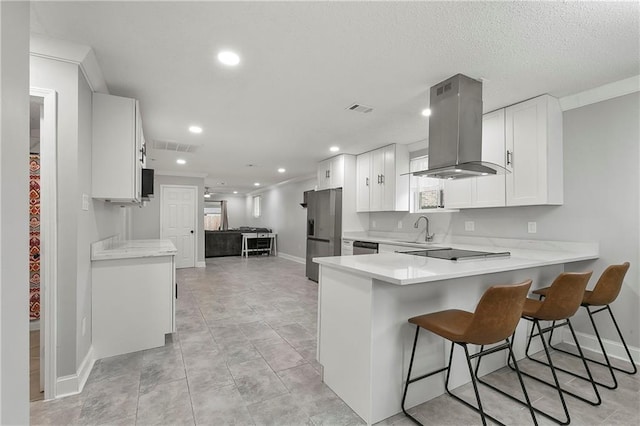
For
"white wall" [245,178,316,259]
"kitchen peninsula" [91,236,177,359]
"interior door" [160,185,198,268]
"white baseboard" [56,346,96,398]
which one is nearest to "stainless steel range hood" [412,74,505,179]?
"kitchen peninsula" [91,236,177,359]

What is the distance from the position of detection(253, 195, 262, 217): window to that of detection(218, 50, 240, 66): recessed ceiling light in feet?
33.5

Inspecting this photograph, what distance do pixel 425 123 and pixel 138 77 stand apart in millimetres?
3129

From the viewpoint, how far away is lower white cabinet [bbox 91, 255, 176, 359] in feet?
8.45

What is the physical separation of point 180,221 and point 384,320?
6784 millimetres

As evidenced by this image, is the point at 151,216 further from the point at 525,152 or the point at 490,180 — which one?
the point at 525,152

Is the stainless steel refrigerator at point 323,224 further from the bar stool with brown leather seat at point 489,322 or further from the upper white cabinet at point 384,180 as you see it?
the bar stool with brown leather seat at point 489,322

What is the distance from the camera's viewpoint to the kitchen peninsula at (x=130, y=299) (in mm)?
2572

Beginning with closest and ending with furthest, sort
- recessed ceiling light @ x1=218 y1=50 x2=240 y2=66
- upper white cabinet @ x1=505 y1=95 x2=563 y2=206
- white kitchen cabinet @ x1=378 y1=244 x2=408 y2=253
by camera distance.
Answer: recessed ceiling light @ x1=218 y1=50 x2=240 y2=66, upper white cabinet @ x1=505 y1=95 x2=563 y2=206, white kitchen cabinet @ x1=378 y1=244 x2=408 y2=253

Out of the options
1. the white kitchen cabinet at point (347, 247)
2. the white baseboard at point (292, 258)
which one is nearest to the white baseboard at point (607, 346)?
the white kitchen cabinet at point (347, 247)

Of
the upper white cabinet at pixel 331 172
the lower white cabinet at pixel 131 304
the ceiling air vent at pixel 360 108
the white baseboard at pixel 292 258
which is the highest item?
the ceiling air vent at pixel 360 108

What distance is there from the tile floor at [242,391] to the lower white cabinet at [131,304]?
0.43 feet

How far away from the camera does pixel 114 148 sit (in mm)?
2590

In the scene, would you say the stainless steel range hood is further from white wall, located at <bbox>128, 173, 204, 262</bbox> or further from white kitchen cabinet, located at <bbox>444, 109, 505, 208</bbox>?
white wall, located at <bbox>128, 173, 204, 262</bbox>

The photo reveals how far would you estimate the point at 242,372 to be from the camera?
2.40 m
